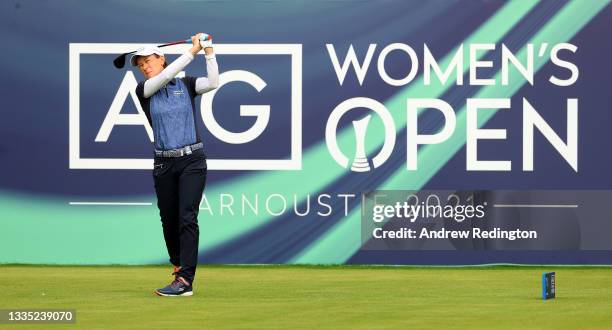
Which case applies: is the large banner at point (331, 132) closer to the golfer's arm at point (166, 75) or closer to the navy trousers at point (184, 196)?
the navy trousers at point (184, 196)

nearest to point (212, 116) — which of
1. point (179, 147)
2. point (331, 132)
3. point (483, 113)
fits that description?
point (331, 132)

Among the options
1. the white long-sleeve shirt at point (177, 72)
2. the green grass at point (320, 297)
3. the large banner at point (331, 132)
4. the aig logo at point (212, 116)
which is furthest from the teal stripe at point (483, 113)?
the white long-sleeve shirt at point (177, 72)

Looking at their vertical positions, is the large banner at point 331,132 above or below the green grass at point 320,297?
above

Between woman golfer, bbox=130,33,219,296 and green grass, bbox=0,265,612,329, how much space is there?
0.93ft

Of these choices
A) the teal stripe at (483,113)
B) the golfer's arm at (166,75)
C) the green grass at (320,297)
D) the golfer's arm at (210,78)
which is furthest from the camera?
the teal stripe at (483,113)

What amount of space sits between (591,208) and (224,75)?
306cm

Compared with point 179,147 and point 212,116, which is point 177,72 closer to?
point 179,147

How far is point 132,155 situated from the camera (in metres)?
9.85

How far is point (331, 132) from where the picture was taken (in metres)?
9.79

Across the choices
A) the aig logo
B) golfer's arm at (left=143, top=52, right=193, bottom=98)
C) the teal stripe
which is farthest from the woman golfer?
the teal stripe

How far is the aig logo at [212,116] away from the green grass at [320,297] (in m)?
0.85

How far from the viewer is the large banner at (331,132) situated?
9.75 metres

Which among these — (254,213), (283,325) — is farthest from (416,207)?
(283,325)

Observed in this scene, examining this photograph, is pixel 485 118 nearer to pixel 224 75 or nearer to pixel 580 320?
pixel 224 75
